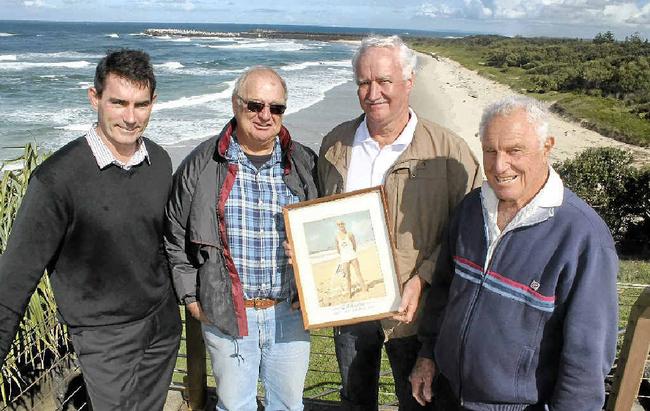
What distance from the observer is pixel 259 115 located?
9.85 feet

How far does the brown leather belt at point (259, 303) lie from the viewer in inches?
123

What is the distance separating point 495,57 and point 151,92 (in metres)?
78.3

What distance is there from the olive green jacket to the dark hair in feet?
3.86

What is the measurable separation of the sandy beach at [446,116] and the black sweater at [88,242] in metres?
14.7

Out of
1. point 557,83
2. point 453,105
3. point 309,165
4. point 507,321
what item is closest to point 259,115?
point 309,165

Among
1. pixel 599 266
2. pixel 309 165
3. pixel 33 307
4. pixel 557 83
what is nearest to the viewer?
pixel 599 266

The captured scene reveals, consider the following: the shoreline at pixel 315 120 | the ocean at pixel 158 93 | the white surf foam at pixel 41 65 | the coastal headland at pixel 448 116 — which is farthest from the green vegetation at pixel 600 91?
the white surf foam at pixel 41 65

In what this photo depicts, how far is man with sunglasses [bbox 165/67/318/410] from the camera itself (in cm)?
301

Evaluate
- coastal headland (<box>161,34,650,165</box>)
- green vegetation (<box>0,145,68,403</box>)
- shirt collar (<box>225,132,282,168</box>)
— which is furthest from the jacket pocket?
coastal headland (<box>161,34,650,165</box>)

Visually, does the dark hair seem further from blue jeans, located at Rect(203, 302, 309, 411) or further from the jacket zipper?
the jacket zipper

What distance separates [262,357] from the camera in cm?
329

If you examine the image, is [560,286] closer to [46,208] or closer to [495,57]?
[46,208]

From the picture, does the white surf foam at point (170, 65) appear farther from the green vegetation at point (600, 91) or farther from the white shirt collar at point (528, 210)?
the white shirt collar at point (528, 210)

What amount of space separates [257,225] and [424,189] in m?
0.94
